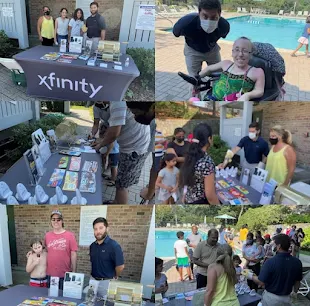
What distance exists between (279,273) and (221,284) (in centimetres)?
42

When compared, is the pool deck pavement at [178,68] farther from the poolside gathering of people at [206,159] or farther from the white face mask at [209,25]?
the poolside gathering of people at [206,159]

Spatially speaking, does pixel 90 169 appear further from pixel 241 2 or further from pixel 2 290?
pixel 241 2

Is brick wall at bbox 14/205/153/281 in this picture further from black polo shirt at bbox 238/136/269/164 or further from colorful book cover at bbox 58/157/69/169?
black polo shirt at bbox 238/136/269/164

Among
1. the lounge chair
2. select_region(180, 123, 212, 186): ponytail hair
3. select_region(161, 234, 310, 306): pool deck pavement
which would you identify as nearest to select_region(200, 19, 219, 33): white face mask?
select_region(180, 123, 212, 186): ponytail hair

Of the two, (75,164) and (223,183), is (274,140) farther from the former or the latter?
(75,164)

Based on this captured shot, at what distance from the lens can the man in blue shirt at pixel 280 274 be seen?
2.71 metres

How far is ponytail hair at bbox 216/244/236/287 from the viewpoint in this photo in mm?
2637

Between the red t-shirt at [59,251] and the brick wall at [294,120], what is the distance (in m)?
1.49

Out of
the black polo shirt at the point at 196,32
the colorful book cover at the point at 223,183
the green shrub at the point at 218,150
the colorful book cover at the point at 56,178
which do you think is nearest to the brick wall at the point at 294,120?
the green shrub at the point at 218,150

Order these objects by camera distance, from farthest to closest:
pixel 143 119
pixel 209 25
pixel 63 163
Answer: pixel 63 163 → pixel 143 119 → pixel 209 25

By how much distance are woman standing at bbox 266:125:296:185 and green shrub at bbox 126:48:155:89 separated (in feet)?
2.71

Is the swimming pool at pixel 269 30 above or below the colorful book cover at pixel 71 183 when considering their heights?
above

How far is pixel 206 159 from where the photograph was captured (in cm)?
250

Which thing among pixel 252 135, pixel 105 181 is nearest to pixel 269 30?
pixel 252 135
